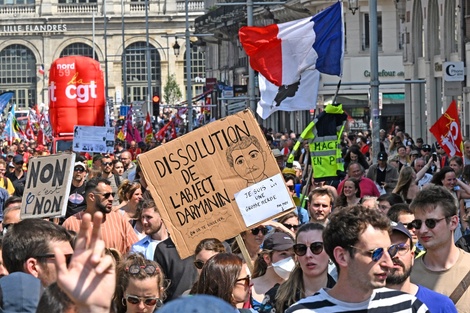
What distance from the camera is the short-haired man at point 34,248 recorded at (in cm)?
601

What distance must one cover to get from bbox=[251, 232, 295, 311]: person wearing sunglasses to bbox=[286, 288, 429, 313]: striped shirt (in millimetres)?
2544

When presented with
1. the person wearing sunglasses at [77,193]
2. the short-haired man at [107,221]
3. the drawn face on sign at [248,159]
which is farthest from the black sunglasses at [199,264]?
the person wearing sunglasses at [77,193]

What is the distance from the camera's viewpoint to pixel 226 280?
6.82m

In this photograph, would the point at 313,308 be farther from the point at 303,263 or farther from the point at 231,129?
the point at 231,129

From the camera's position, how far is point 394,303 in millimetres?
5445

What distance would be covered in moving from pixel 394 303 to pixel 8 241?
1.76 m

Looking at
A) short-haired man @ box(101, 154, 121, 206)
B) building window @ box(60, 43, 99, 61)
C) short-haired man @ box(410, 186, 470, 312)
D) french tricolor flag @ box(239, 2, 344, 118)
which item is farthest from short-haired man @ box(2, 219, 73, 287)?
building window @ box(60, 43, 99, 61)

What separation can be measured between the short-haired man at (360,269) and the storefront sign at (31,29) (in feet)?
308

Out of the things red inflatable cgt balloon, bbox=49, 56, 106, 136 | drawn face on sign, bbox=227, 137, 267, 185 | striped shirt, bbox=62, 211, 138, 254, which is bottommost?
striped shirt, bbox=62, 211, 138, 254

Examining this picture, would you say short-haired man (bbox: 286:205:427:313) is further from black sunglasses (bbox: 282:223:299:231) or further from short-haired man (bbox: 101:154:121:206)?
short-haired man (bbox: 101:154:121:206)

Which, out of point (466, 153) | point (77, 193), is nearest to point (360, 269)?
point (77, 193)

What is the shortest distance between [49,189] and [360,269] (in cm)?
631

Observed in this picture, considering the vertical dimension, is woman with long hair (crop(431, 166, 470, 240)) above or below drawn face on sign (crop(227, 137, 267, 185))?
below

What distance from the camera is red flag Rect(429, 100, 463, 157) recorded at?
18.1 metres
